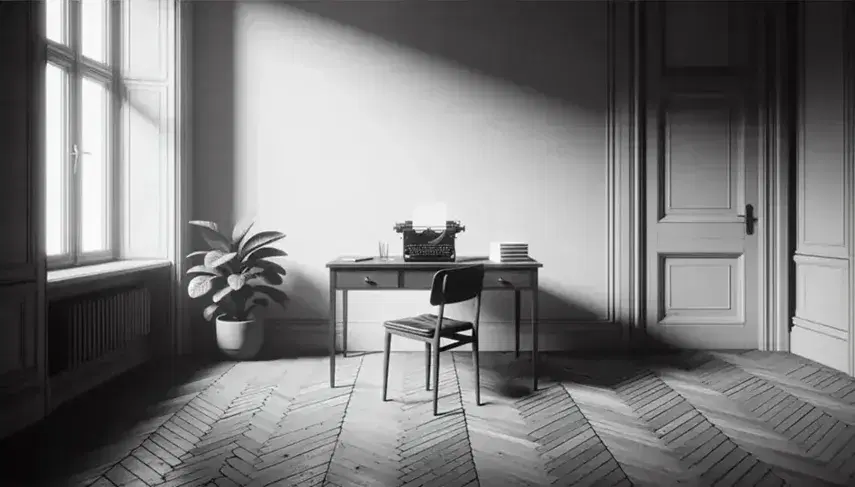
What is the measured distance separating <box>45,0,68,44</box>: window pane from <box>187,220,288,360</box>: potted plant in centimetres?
150

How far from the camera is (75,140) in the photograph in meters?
3.85

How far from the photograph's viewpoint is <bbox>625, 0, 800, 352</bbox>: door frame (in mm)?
4754

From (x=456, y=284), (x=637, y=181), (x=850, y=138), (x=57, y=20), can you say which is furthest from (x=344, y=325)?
(x=850, y=138)

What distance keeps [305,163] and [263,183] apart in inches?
15.4

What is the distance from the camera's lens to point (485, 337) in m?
4.77

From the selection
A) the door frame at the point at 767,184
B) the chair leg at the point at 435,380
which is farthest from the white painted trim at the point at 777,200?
the chair leg at the point at 435,380

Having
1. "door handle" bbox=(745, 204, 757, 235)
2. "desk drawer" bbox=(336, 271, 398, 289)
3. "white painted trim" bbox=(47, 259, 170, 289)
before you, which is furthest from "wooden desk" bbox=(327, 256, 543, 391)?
"door handle" bbox=(745, 204, 757, 235)

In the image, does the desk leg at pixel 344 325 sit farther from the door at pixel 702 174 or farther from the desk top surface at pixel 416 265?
the door at pixel 702 174

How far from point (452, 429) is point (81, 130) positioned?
3.22 meters

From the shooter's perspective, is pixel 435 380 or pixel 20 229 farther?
pixel 435 380

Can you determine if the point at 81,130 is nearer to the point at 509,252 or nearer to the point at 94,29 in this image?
the point at 94,29

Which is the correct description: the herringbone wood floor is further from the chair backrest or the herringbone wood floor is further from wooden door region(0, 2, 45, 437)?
the chair backrest

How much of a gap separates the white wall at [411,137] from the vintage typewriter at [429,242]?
92 centimetres

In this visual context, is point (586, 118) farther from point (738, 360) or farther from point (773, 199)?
point (738, 360)
